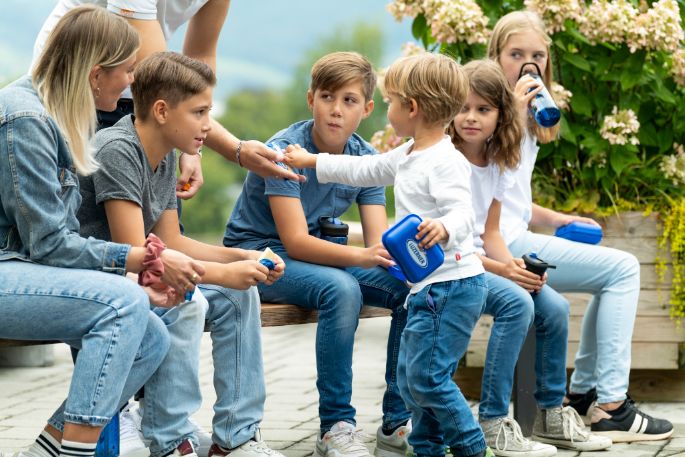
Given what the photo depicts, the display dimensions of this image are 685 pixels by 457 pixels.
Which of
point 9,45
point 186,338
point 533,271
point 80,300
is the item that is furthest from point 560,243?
point 9,45

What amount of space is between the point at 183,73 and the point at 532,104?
1.41 meters

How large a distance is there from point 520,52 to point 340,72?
839mm

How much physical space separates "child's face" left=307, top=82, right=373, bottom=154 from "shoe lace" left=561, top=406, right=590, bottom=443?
1.20 m

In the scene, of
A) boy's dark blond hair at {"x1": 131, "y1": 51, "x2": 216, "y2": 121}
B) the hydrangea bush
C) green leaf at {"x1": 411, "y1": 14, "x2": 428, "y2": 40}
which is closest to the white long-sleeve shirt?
boy's dark blond hair at {"x1": 131, "y1": 51, "x2": 216, "y2": 121}

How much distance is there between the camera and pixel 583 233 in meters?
4.27

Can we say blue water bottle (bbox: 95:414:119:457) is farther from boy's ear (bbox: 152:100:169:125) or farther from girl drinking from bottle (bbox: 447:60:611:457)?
girl drinking from bottle (bbox: 447:60:611:457)

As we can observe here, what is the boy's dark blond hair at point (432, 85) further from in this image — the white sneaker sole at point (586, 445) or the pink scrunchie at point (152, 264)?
the white sneaker sole at point (586, 445)

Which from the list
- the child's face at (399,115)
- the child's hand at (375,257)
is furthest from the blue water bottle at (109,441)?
the child's face at (399,115)

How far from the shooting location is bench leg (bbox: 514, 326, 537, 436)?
13.3 ft

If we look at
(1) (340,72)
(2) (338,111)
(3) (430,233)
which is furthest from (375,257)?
(1) (340,72)

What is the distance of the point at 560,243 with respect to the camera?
4176 mm

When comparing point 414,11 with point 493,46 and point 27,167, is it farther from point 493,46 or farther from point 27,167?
point 27,167

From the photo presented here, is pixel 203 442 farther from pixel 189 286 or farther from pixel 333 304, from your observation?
pixel 189 286

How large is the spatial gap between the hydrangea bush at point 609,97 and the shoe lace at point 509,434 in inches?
47.4
